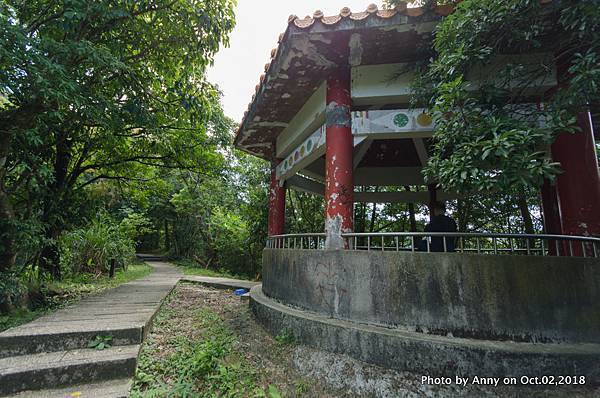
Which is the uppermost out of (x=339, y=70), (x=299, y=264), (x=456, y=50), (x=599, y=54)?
(x=339, y=70)

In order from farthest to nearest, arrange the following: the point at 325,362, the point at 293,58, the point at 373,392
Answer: the point at 293,58 → the point at 325,362 → the point at 373,392

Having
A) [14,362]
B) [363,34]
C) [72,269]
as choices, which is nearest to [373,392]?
[14,362]

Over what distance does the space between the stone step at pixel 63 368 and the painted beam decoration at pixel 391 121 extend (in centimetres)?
342

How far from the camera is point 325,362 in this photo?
2904 millimetres

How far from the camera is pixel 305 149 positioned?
14.9ft

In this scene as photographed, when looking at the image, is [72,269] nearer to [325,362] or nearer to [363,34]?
[325,362]

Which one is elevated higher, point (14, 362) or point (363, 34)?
point (363, 34)

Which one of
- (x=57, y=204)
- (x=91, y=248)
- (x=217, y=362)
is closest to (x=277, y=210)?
(x=217, y=362)

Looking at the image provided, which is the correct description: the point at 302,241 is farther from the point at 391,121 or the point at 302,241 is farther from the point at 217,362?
the point at 391,121

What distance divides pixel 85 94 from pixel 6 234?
7.12 feet

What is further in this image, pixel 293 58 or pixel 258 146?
pixel 258 146

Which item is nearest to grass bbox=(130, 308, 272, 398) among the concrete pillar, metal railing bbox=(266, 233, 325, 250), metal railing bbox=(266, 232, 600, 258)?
metal railing bbox=(266, 233, 325, 250)

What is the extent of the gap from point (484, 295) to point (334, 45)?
116 inches

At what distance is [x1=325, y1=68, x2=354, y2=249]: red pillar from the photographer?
346 centimetres
